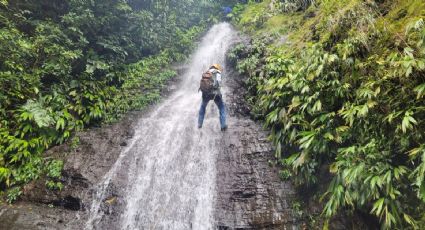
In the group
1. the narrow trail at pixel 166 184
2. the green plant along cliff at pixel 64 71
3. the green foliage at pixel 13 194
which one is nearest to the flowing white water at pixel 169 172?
the narrow trail at pixel 166 184

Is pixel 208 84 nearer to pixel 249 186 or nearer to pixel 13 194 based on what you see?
pixel 249 186

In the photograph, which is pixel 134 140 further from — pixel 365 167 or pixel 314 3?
pixel 314 3

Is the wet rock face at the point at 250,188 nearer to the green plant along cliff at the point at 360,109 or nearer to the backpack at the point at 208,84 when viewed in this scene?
the green plant along cliff at the point at 360,109

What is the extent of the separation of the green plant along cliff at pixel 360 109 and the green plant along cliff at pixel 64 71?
5.78 meters

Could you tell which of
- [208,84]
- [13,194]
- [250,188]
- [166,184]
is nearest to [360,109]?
[250,188]

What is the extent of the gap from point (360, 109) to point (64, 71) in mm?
8586

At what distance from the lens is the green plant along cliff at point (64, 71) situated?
7863mm

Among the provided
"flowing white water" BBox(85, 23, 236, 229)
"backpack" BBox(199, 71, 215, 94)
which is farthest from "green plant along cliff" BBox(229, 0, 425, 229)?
"flowing white water" BBox(85, 23, 236, 229)

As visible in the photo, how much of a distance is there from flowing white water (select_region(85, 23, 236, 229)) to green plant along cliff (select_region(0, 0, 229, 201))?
1472 millimetres

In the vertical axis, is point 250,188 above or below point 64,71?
below

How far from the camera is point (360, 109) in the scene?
4.89 m

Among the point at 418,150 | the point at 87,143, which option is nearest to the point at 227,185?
the point at 418,150

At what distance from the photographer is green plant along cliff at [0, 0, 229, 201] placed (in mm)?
7863

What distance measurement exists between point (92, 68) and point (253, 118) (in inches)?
232
